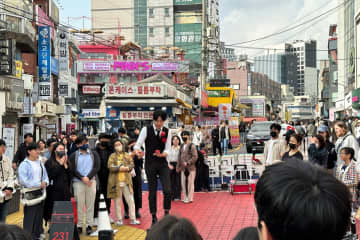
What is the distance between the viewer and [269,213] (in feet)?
5.24

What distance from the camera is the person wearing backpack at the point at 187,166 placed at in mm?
13234

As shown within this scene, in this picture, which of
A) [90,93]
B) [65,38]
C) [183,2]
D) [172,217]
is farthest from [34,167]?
[183,2]

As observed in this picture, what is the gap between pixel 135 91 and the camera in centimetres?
3441

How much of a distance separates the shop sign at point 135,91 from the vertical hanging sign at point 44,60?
458cm

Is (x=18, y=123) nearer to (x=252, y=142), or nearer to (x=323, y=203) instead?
(x=252, y=142)

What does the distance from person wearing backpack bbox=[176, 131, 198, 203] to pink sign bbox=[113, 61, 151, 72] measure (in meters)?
50.1

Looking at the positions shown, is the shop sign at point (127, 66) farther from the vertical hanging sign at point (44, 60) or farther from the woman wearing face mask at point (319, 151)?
the woman wearing face mask at point (319, 151)

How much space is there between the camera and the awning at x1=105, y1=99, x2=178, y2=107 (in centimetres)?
3369

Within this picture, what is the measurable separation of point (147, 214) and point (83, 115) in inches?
1724

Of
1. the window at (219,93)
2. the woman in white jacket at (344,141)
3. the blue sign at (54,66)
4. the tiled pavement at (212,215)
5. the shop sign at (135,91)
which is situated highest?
the blue sign at (54,66)

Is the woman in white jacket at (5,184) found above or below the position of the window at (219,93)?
below

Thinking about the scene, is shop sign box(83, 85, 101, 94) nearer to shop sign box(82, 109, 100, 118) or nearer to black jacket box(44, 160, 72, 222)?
shop sign box(82, 109, 100, 118)

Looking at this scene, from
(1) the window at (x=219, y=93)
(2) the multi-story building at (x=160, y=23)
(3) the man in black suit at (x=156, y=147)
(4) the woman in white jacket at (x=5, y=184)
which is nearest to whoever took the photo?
(4) the woman in white jacket at (x=5, y=184)

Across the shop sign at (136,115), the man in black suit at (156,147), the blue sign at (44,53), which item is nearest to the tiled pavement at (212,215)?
the man in black suit at (156,147)
